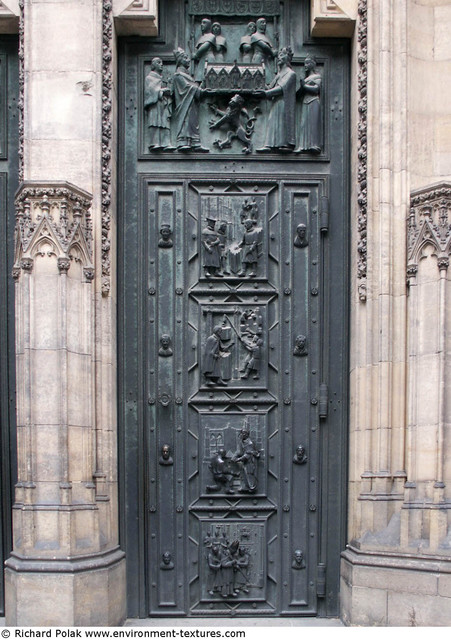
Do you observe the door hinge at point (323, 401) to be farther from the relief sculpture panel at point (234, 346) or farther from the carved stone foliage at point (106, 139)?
the carved stone foliage at point (106, 139)

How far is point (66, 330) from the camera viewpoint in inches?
312

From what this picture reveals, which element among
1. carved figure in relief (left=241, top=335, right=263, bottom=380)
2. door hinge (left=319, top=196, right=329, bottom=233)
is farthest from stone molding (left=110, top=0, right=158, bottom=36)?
carved figure in relief (left=241, top=335, right=263, bottom=380)

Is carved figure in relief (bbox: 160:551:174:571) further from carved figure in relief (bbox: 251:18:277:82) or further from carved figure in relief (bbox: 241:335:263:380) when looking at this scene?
carved figure in relief (bbox: 251:18:277:82)

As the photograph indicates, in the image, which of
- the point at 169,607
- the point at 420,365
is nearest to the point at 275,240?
the point at 420,365

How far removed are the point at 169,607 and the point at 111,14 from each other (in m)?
7.04

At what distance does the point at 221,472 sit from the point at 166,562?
49.3 inches

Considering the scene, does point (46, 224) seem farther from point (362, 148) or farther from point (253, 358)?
point (362, 148)

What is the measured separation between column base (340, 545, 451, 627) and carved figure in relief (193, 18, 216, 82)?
593cm

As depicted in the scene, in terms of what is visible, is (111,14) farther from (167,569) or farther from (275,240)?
(167,569)

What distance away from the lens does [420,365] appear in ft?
26.2

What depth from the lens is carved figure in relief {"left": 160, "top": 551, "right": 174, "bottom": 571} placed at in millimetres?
8641

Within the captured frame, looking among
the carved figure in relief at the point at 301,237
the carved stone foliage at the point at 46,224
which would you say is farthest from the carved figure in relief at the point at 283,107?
the carved stone foliage at the point at 46,224

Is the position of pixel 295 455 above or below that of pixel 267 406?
below

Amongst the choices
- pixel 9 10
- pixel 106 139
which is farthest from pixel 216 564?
pixel 9 10
